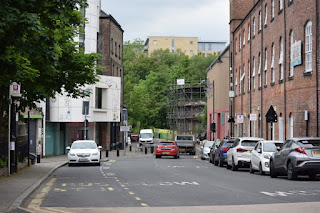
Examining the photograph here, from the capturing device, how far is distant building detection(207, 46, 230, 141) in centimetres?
6694

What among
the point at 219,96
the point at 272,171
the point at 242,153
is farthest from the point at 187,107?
the point at 272,171

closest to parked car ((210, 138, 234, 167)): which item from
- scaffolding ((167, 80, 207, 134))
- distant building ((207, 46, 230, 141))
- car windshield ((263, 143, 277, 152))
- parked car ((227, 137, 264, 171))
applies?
parked car ((227, 137, 264, 171))

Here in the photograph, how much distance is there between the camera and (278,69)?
40094mm

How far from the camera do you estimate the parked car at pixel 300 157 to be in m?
20.7

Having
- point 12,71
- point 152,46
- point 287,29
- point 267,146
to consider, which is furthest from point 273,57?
point 152,46

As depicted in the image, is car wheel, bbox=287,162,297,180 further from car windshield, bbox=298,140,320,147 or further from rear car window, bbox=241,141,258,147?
rear car window, bbox=241,141,258,147

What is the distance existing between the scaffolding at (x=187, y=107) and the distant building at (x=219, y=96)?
1784 cm

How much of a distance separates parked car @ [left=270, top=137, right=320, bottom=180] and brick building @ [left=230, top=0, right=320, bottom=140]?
29.8 feet

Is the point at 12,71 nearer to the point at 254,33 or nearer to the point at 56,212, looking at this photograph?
the point at 56,212

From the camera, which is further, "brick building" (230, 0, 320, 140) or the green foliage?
the green foliage

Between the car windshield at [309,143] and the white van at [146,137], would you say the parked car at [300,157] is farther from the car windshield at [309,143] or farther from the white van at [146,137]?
the white van at [146,137]

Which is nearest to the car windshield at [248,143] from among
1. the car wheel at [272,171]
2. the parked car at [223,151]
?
the parked car at [223,151]

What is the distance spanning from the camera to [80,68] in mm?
25812

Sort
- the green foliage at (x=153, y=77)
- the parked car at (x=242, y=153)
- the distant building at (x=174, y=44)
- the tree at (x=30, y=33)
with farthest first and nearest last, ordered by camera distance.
Answer: the distant building at (x=174, y=44) < the green foliage at (x=153, y=77) < the parked car at (x=242, y=153) < the tree at (x=30, y=33)
